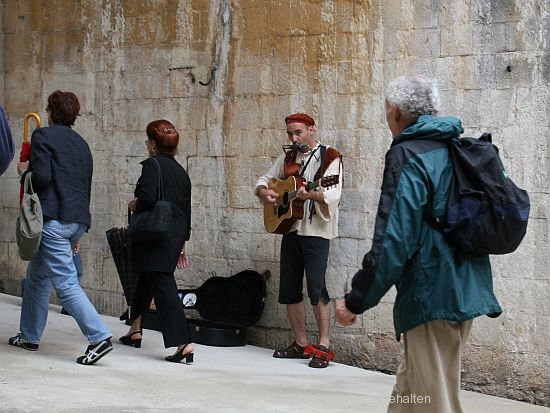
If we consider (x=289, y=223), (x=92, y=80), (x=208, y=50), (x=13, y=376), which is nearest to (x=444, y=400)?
(x=13, y=376)

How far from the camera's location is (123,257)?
336 inches

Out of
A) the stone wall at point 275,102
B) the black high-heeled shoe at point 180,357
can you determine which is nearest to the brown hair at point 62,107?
the black high-heeled shoe at point 180,357

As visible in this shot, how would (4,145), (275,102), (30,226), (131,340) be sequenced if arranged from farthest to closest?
1. (275,102)
2. (131,340)
3. (30,226)
4. (4,145)

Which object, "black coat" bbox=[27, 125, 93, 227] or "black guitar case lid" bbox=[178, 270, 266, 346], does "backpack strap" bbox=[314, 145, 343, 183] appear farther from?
"black coat" bbox=[27, 125, 93, 227]

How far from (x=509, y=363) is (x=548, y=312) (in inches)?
17.3

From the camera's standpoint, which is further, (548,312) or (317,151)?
(317,151)

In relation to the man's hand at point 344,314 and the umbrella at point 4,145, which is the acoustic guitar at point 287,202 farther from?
the man's hand at point 344,314

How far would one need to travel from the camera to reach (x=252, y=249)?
859 centimetres

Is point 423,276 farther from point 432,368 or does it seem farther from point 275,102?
point 275,102

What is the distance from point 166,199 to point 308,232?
3.65 feet

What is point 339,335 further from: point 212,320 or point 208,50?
point 208,50

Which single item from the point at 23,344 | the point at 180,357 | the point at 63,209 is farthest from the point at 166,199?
the point at 23,344

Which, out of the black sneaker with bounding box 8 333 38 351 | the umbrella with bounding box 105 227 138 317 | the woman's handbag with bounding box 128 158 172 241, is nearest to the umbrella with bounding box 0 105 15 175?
the woman's handbag with bounding box 128 158 172 241

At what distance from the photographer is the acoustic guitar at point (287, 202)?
25.1 ft
